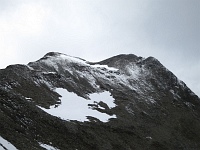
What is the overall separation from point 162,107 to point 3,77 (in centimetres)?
3573

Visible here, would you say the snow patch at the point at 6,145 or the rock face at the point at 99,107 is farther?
the rock face at the point at 99,107

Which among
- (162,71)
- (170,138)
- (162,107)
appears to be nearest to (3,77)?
(170,138)

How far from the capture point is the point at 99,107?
55.9 m

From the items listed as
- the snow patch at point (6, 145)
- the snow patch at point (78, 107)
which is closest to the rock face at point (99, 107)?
the snow patch at point (78, 107)

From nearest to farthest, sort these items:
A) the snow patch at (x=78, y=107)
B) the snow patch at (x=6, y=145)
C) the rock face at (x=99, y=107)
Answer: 1. the snow patch at (x=6, y=145)
2. the rock face at (x=99, y=107)
3. the snow patch at (x=78, y=107)

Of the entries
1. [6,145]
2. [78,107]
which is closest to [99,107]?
[78,107]

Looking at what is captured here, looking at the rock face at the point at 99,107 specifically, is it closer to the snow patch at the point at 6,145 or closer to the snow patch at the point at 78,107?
the snow patch at the point at 78,107

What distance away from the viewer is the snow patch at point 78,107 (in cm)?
4685

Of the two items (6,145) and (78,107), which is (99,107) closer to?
(78,107)

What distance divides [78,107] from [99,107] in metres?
5.04

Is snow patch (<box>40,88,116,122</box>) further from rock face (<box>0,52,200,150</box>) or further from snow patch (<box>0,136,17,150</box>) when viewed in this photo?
snow patch (<box>0,136,17,150</box>)

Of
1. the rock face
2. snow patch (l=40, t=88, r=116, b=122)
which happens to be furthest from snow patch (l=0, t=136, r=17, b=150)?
snow patch (l=40, t=88, r=116, b=122)

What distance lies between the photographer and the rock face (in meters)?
35.8

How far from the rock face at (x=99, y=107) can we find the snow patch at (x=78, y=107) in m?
0.23
